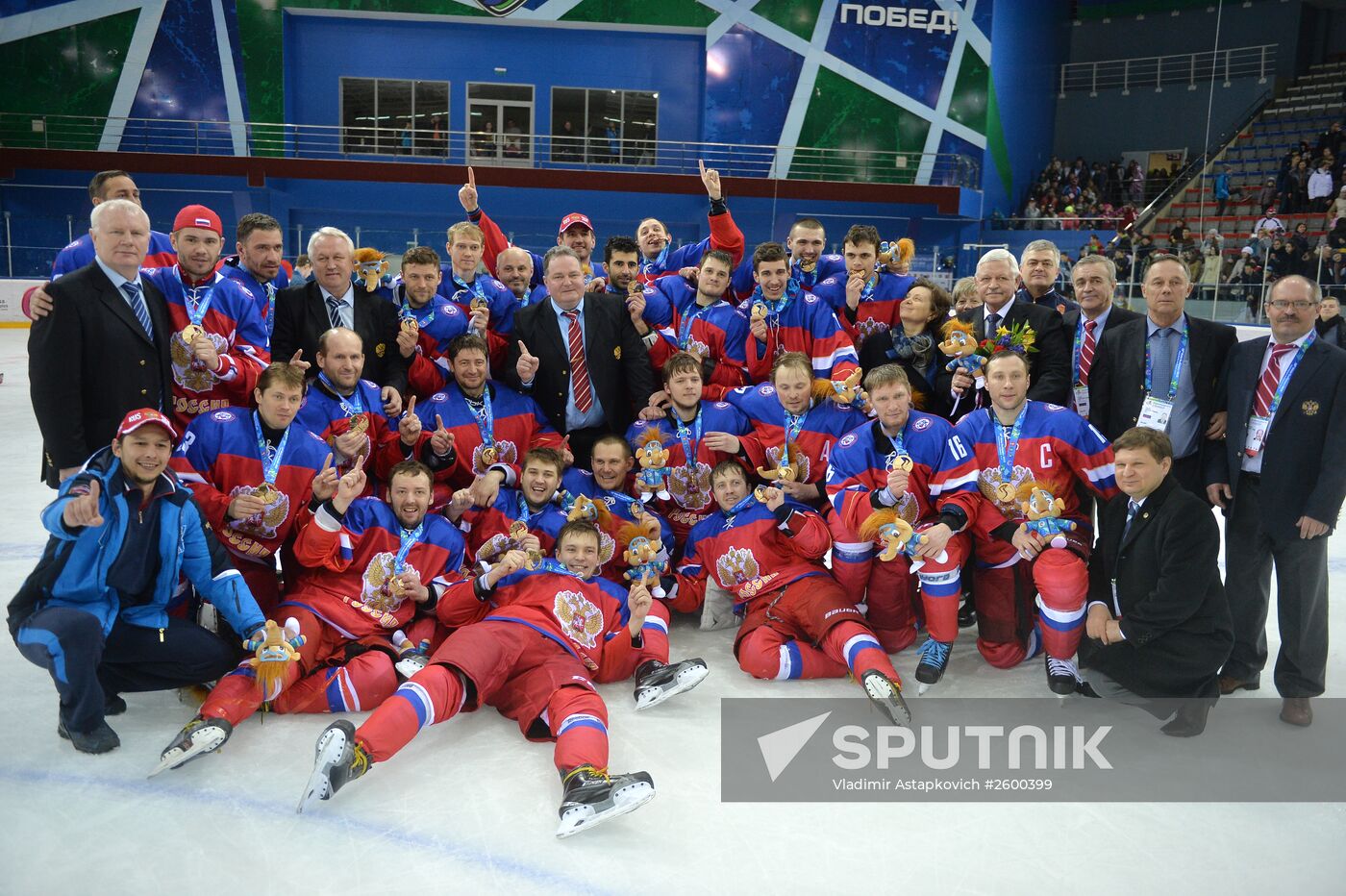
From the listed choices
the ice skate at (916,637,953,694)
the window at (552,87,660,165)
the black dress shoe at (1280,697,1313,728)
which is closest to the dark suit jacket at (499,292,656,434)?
the ice skate at (916,637,953,694)

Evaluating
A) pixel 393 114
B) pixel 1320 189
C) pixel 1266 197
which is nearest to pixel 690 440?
pixel 1320 189

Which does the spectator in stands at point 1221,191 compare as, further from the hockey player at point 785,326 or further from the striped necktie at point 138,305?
the striped necktie at point 138,305

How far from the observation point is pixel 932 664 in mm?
3990

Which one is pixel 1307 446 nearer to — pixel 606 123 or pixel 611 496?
pixel 611 496

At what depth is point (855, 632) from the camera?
3957 mm

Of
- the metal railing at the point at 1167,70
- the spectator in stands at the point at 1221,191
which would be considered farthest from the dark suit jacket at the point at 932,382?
the metal railing at the point at 1167,70

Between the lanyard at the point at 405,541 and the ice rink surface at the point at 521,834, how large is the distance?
2.24 ft

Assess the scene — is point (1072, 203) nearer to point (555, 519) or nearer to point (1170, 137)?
point (1170, 137)

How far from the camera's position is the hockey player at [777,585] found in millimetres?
4039

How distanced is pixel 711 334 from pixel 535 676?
8.17 ft

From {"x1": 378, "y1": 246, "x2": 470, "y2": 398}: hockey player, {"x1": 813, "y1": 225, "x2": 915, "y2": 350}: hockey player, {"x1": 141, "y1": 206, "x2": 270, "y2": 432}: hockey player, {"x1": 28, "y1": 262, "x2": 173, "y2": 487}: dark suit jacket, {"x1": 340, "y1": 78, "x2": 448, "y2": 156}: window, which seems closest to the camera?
{"x1": 28, "y1": 262, "x2": 173, "y2": 487}: dark suit jacket

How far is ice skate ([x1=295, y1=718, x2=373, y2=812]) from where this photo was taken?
2.92 m

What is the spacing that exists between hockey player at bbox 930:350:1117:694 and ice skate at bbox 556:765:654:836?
1.91m

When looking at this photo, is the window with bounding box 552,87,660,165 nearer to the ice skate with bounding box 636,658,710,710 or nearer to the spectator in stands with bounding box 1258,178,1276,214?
the spectator in stands with bounding box 1258,178,1276,214
